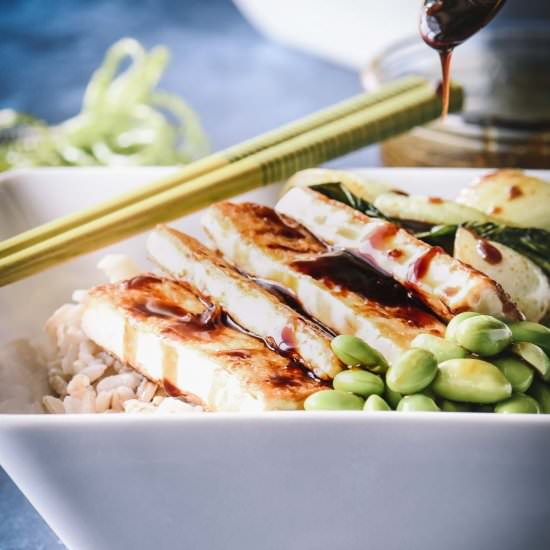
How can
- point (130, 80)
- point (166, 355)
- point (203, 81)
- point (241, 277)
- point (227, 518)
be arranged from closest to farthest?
point (227, 518), point (166, 355), point (241, 277), point (130, 80), point (203, 81)

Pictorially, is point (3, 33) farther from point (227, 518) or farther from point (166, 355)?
point (227, 518)

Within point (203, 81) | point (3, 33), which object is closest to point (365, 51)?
point (203, 81)

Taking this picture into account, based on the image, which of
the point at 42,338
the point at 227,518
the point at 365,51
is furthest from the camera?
the point at 365,51

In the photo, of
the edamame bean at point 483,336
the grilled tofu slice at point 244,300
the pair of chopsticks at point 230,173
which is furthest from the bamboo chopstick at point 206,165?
the edamame bean at point 483,336

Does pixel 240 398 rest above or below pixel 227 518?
above

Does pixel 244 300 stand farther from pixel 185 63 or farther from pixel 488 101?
pixel 185 63

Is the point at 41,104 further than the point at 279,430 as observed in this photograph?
Yes

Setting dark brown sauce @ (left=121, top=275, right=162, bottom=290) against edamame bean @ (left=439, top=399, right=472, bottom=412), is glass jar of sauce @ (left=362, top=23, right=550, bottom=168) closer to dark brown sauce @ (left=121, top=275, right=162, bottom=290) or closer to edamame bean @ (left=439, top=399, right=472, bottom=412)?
dark brown sauce @ (left=121, top=275, right=162, bottom=290)
